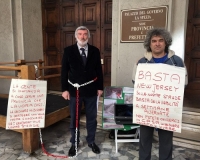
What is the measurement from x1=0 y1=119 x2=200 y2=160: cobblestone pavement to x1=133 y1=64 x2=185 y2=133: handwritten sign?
0.82m

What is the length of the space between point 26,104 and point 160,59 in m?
1.65

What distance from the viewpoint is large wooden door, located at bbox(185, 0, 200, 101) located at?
10.2 feet

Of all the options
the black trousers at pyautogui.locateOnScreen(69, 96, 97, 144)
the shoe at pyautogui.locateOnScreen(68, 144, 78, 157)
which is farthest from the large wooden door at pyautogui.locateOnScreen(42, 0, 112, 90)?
the shoe at pyautogui.locateOnScreen(68, 144, 78, 157)

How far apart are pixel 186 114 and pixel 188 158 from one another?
2.33 feet

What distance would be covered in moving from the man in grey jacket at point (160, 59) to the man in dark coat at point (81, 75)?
2.27 ft

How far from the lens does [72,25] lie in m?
4.07

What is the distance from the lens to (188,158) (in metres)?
2.36

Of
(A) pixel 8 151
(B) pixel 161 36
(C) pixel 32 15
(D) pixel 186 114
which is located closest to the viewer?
(B) pixel 161 36

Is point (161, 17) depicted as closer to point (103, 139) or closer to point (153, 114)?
point (153, 114)

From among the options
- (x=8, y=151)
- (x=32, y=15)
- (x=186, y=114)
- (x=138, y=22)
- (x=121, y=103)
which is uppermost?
(x=32, y=15)

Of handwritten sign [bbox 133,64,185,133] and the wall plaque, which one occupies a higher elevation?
the wall plaque

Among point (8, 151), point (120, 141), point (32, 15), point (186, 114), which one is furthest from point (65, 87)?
point (32, 15)

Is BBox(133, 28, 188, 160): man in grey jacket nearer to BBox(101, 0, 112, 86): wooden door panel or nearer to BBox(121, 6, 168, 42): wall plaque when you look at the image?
BBox(121, 6, 168, 42): wall plaque

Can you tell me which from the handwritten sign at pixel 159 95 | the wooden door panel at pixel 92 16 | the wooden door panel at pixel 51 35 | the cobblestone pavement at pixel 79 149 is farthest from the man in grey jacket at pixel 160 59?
the wooden door panel at pixel 51 35
